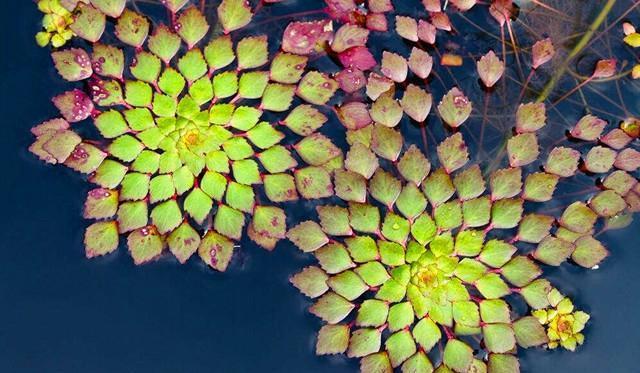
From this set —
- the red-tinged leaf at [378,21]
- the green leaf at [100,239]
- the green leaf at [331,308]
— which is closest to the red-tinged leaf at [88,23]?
the green leaf at [100,239]

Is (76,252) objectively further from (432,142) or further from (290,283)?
(432,142)

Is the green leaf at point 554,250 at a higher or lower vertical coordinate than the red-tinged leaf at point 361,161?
lower

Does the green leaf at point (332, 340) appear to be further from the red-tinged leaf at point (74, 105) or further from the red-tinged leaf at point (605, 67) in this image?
the red-tinged leaf at point (605, 67)

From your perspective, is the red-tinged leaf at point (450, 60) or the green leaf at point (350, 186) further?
the red-tinged leaf at point (450, 60)

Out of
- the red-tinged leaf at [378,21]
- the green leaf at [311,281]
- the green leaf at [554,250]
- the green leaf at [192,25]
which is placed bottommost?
the green leaf at [554,250]

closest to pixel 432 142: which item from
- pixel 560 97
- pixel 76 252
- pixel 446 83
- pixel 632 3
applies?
pixel 446 83

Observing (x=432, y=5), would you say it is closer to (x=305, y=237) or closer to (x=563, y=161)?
(x=563, y=161)

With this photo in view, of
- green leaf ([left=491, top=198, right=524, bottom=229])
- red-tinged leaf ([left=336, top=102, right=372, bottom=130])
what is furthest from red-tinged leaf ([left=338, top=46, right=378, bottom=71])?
green leaf ([left=491, top=198, right=524, bottom=229])
